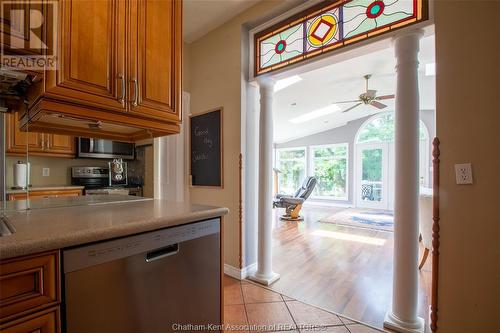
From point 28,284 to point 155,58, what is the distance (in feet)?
3.85

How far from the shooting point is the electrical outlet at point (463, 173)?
4.23ft

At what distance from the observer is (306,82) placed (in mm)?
3984

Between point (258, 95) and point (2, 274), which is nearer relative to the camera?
point (2, 274)

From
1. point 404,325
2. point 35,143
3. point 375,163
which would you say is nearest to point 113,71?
point 404,325

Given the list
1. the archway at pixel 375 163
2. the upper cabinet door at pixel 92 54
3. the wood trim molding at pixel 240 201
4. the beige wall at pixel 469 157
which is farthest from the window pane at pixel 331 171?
the upper cabinet door at pixel 92 54

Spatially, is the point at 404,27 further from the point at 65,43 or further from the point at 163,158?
the point at 163,158

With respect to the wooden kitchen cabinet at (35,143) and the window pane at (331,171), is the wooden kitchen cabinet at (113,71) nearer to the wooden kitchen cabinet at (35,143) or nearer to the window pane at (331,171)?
the wooden kitchen cabinet at (35,143)

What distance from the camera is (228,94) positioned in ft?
8.25

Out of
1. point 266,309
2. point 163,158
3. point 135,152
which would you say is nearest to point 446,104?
point 266,309

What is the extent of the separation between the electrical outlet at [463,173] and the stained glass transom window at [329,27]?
3.18ft

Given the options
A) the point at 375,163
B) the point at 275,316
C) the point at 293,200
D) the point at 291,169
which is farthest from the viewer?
the point at 291,169

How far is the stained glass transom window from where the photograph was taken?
1567 mm

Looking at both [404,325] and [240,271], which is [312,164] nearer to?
[240,271]

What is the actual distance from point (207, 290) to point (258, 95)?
6.84ft
